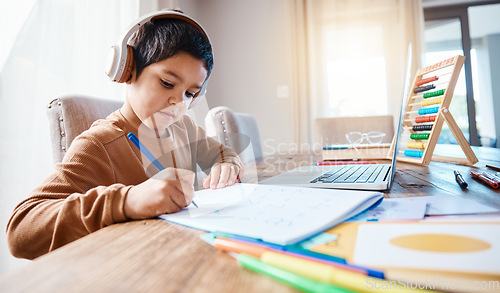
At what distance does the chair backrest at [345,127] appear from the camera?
6.53ft

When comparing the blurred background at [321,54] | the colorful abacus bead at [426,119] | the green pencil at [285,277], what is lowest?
the green pencil at [285,277]

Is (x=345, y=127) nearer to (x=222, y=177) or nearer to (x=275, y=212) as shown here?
(x=222, y=177)

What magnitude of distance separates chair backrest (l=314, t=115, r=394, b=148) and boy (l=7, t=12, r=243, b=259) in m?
1.22

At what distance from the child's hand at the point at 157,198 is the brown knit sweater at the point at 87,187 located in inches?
0.6

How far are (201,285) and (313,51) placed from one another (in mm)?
3119

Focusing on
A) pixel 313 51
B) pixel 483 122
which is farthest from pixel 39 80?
pixel 483 122

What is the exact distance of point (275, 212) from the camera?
1.18 feet

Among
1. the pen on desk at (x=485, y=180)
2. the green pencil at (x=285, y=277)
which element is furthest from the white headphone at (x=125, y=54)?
the pen on desk at (x=485, y=180)

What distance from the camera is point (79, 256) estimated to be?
0.87 ft

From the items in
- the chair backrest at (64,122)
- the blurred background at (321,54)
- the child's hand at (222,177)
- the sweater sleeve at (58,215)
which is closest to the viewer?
the sweater sleeve at (58,215)

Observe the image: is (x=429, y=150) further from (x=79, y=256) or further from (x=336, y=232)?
(x=79, y=256)

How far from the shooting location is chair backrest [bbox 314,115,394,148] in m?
1.99

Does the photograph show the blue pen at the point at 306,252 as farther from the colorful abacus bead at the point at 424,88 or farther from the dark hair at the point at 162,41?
the colorful abacus bead at the point at 424,88

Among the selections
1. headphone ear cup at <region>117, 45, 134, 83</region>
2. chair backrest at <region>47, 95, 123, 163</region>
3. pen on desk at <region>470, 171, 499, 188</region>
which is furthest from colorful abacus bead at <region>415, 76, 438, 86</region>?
chair backrest at <region>47, 95, 123, 163</region>
